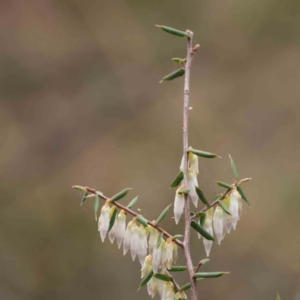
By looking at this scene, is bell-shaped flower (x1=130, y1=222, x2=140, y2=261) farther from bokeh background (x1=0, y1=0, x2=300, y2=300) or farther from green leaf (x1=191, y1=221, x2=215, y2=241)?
bokeh background (x1=0, y1=0, x2=300, y2=300)

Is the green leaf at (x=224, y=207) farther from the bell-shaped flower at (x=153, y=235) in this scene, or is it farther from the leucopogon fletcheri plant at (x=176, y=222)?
the bell-shaped flower at (x=153, y=235)

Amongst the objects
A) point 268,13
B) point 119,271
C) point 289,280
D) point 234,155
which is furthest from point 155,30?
point 289,280

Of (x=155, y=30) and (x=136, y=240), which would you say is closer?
(x=136, y=240)

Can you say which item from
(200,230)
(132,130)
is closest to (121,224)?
(200,230)

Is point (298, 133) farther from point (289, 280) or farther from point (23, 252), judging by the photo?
point (23, 252)

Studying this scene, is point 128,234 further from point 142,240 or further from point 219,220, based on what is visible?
point 219,220

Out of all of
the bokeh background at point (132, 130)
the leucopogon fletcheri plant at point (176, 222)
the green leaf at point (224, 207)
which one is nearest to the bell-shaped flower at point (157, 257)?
the leucopogon fletcheri plant at point (176, 222)
